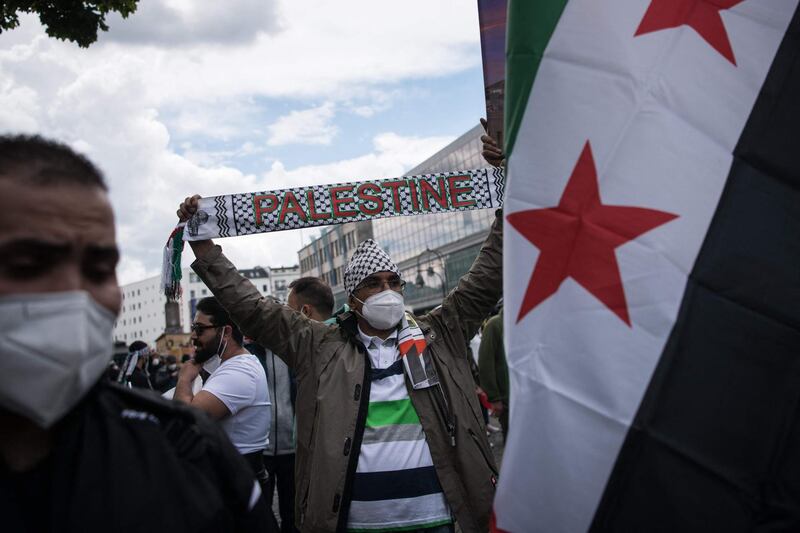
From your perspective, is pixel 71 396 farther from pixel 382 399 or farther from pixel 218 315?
pixel 218 315

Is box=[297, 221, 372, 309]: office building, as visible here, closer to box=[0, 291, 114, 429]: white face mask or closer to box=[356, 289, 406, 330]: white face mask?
box=[356, 289, 406, 330]: white face mask

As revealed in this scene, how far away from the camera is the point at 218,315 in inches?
169

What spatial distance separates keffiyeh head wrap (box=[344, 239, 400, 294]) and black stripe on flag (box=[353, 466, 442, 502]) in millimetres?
1023

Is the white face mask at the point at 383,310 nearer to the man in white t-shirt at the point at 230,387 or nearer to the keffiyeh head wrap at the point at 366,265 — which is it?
the keffiyeh head wrap at the point at 366,265

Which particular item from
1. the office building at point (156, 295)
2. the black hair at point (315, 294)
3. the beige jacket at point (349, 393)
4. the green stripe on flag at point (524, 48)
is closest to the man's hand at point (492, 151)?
the beige jacket at point (349, 393)

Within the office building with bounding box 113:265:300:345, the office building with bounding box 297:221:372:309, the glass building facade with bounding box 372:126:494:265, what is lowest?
the office building with bounding box 113:265:300:345

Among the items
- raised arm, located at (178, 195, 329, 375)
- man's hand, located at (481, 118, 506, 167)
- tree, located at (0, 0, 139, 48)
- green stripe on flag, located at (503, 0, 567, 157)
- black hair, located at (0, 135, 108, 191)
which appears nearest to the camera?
black hair, located at (0, 135, 108, 191)

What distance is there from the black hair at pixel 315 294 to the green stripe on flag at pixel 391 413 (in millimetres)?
2445

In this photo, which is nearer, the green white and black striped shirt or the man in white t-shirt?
the green white and black striped shirt

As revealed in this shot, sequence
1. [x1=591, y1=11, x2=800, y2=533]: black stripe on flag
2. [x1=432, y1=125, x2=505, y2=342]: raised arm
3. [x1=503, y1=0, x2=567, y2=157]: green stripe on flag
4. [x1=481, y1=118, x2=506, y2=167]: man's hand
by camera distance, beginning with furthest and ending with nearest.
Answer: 1. [x1=432, y1=125, x2=505, y2=342]: raised arm
2. [x1=481, y1=118, x2=506, y2=167]: man's hand
3. [x1=503, y1=0, x2=567, y2=157]: green stripe on flag
4. [x1=591, y1=11, x2=800, y2=533]: black stripe on flag

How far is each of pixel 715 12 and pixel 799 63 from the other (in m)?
0.29

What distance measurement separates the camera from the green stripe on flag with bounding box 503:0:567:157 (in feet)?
6.48

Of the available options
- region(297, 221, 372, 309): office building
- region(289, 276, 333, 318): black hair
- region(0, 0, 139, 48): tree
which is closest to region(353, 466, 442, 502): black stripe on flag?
region(289, 276, 333, 318): black hair

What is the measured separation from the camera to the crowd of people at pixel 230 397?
3.73 feet
